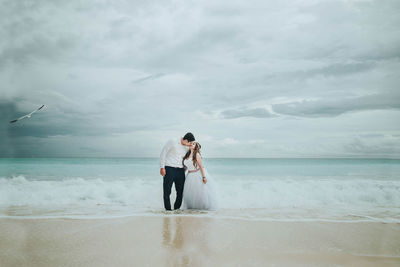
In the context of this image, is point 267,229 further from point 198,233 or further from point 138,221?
point 138,221

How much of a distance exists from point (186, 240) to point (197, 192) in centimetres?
221

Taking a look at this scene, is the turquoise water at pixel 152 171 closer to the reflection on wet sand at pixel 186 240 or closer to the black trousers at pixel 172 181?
the black trousers at pixel 172 181

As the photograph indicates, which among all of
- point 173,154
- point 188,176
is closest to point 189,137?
point 173,154

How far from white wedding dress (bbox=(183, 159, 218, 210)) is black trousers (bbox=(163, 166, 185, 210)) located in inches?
4.4

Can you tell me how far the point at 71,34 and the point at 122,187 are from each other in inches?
221

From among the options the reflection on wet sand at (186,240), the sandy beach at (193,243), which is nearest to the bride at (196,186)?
the reflection on wet sand at (186,240)

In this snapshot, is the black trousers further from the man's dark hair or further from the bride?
the man's dark hair

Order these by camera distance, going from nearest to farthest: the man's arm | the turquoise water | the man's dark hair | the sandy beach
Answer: the sandy beach
the man's arm
the man's dark hair
the turquoise water

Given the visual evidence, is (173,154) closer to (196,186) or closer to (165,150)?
(165,150)

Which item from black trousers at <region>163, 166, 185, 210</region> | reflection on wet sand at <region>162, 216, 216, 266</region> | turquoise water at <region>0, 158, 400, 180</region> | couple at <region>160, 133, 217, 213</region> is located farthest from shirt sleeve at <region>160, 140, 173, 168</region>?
turquoise water at <region>0, 158, 400, 180</region>

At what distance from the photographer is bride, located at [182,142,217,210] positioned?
512cm

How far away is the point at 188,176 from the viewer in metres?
5.34

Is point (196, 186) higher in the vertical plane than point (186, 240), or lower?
higher

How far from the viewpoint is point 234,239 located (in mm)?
3010
